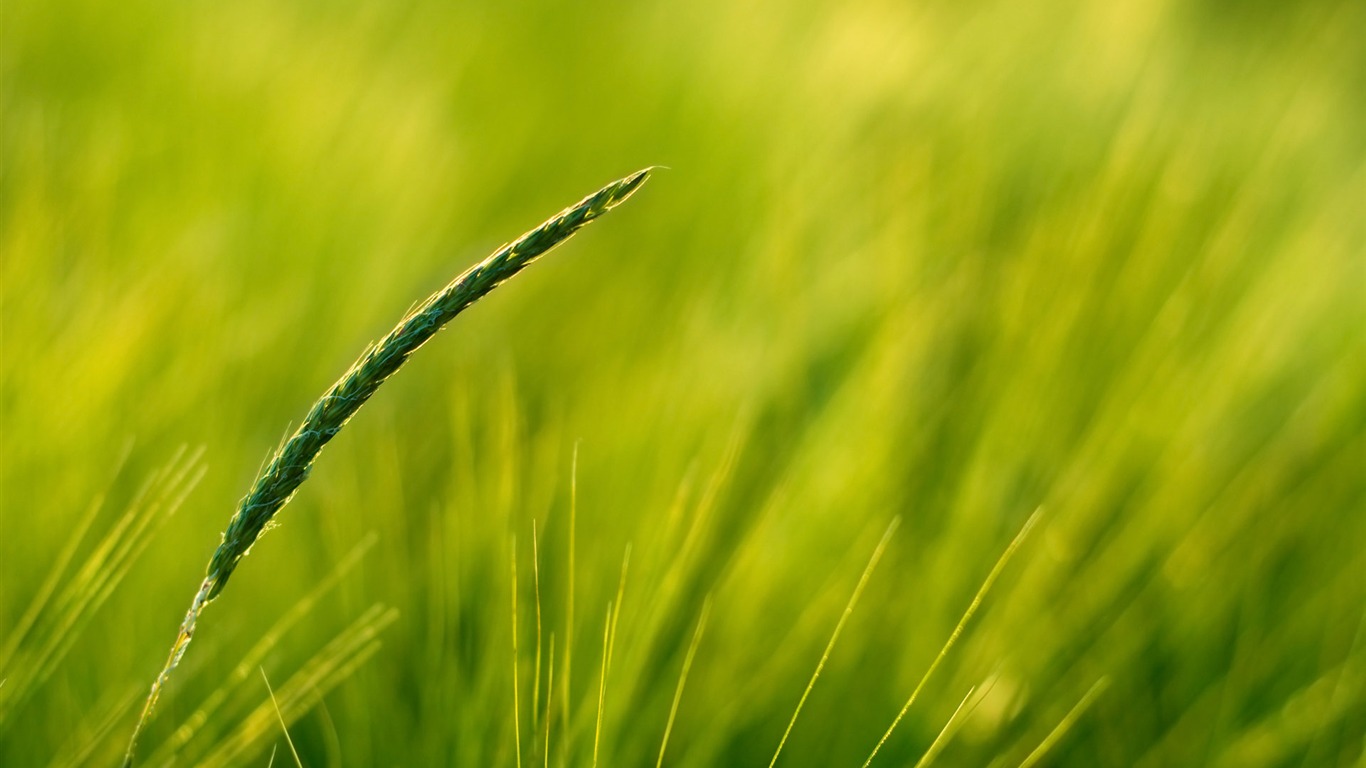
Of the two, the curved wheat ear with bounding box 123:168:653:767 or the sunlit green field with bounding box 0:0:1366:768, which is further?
the sunlit green field with bounding box 0:0:1366:768

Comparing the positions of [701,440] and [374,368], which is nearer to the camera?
[374,368]

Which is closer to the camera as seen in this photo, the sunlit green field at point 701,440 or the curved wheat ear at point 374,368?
the curved wheat ear at point 374,368

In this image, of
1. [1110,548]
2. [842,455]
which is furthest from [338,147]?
[1110,548]
